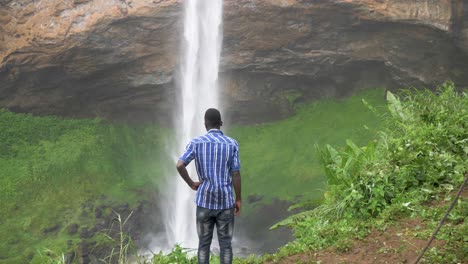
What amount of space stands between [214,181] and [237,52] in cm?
1474

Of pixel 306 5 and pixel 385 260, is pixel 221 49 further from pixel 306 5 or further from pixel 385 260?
pixel 385 260

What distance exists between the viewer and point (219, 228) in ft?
13.1

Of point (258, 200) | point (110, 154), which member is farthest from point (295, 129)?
point (110, 154)

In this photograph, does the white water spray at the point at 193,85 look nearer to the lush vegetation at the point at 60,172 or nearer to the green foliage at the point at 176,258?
the lush vegetation at the point at 60,172

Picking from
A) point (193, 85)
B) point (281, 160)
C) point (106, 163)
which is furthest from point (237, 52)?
point (106, 163)

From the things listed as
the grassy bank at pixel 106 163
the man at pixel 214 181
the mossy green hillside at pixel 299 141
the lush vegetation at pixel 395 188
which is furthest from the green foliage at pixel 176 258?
the mossy green hillside at pixel 299 141

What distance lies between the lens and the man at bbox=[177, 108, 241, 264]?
3.93 m

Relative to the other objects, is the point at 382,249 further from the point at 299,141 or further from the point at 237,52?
the point at 237,52

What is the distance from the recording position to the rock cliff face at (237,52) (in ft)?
52.6

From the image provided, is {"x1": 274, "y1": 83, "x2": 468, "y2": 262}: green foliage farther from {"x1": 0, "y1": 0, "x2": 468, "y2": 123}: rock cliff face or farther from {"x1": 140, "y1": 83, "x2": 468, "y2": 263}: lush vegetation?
{"x1": 0, "y1": 0, "x2": 468, "y2": 123}: rock cliff face

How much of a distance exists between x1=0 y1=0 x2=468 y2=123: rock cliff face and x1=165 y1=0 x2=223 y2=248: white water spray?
41cm

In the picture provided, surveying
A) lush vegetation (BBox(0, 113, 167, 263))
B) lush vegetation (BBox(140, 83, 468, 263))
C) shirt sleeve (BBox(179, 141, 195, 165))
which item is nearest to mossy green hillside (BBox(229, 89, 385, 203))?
lush vegetation (BBox(0, 113, 167, 263))

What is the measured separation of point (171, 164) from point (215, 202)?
15234 millimetres

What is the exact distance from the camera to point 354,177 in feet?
17.5
